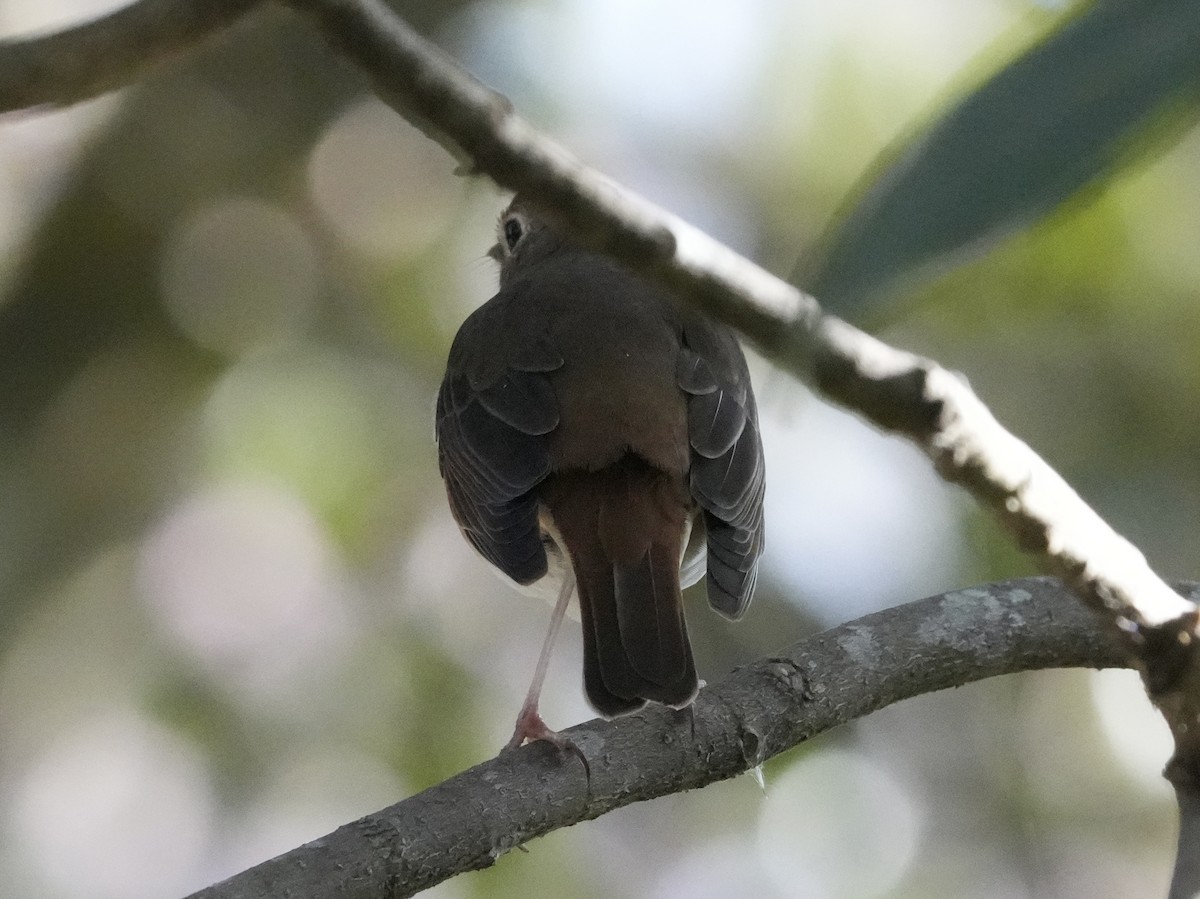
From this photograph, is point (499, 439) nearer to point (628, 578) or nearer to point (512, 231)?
point (628, 578)

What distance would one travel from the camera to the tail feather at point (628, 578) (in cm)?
338

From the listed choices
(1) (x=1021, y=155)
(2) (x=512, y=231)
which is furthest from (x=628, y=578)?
(1) (x=1021, y=155)

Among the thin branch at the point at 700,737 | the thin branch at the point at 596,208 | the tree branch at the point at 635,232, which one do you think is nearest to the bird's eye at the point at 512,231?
the thin branch at the point at 700,737

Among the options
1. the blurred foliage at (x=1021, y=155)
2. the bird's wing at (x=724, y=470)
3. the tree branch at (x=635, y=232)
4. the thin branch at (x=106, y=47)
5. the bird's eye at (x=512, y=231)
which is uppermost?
the bird's eye at (x=512, y=231)

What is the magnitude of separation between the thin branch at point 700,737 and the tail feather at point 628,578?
15 centimetres

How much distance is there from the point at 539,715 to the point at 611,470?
701 mm

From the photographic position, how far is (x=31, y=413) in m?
6.83

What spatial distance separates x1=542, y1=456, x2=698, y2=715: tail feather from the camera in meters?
3.38

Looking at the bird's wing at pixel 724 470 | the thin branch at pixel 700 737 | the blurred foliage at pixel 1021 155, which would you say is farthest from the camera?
the bird's wing at pixel 724 470

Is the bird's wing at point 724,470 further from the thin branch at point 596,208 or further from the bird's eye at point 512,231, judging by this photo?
the thin branch at point 596,208

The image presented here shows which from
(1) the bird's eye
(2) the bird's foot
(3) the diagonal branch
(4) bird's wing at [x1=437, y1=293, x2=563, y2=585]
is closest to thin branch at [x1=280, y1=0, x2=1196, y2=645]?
(3) the diagonal branch

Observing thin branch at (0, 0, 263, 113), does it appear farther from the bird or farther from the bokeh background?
the bokeh background

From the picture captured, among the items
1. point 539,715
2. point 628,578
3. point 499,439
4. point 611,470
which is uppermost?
point 499,439

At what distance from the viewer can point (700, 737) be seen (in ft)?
11.3
